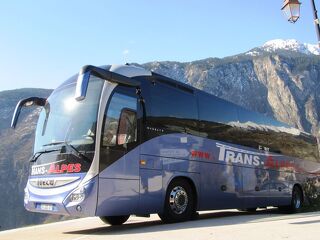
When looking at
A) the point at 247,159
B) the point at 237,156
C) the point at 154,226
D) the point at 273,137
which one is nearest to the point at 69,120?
the point at 154,226

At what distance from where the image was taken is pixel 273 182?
17.2m

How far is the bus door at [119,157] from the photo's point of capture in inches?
402

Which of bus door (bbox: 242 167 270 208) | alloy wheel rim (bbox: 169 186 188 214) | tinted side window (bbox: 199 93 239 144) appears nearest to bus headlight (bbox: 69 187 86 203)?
alloy wheel rim (bbox: 169 186 188 214)

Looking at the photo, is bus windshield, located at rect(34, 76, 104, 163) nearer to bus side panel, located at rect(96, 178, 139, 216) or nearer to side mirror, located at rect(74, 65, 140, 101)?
side mirror, located at rect(74, 65, 140, 101)

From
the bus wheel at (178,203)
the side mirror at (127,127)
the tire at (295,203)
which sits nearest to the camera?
the side mirror at (127,127)

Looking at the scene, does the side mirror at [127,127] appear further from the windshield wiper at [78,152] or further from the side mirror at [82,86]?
the side mirror at [82,86]

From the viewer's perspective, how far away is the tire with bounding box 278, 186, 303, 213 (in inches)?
727

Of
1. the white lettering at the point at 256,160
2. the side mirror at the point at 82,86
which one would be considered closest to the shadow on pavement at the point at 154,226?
the side mirror at the point at 82,86

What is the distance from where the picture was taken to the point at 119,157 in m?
10.5

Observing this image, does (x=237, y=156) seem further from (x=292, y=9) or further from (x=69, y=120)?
(x=69, y=120)

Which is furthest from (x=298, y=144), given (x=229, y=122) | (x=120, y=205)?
(x=120, y=205)

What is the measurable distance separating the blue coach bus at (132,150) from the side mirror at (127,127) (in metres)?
0.02

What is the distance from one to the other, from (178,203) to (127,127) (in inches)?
97.3

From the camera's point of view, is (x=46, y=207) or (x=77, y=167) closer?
(x=77, y=167)
